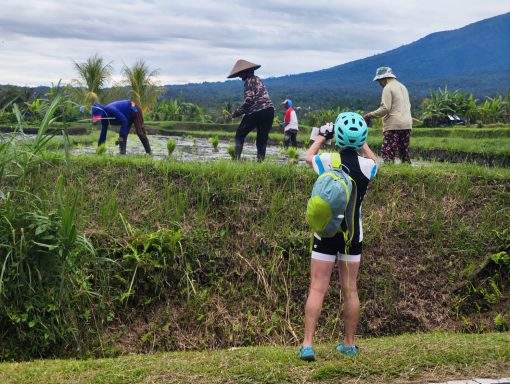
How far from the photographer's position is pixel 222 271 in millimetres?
6328

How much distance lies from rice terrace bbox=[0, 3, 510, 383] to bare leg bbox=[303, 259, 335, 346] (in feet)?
0.74

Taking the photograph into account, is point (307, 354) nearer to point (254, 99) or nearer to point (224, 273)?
point (224, 273)

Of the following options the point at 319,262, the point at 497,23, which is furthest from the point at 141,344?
the point at 497,23

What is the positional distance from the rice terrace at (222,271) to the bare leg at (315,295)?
0.22 meters

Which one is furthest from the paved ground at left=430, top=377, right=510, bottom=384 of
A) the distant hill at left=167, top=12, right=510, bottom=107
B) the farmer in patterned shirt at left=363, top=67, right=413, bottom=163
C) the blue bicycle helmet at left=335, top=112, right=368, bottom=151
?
the distant hill at left=167, top=12, right=510, bottom=107

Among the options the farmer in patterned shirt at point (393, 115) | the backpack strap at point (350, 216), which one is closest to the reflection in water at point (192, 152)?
the farmer in patterned shirt at point (393, 115)

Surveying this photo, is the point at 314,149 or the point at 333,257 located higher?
the point at 314,149

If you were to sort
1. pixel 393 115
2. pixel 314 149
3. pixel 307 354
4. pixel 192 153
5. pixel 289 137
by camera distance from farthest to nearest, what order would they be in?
1. pixel 289 137
2. pixel 192 153
3. pixel 393 115
4. pixel 314 149
5. pixel 307 354

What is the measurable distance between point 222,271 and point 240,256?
0.77 ft

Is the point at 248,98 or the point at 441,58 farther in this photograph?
the point at 441,58

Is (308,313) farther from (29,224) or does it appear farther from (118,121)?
(118,121)

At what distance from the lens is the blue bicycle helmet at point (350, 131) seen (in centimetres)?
464

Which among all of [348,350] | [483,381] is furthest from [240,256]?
[483,381]

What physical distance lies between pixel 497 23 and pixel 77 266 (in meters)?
190
